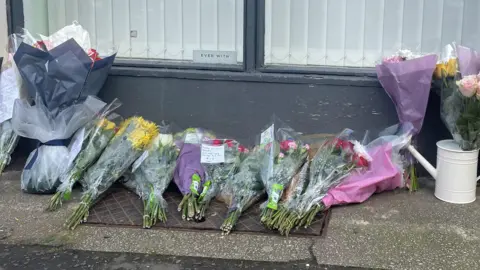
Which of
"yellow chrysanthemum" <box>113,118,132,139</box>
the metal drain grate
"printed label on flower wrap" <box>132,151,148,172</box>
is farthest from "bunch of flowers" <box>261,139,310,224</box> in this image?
"yellow chrysanthemum" <box>113,118,132,139</box>

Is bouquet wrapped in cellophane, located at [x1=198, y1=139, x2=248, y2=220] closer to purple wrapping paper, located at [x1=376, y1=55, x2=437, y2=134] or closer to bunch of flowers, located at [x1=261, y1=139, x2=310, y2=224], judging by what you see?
bunch of flowers, located at [x1=261, y1=139, x2=310, y2=224]

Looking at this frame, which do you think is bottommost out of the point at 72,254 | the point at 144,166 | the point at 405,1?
the point at 72,254

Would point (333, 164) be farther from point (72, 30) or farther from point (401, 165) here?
point (72, 30)

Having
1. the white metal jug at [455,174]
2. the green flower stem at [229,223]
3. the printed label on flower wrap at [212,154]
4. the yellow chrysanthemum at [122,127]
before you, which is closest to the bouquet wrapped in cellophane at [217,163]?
the printed label on flower wrap at [212,154]

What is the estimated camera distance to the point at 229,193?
175 inches

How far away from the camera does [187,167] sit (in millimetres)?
4652

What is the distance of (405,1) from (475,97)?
121cm

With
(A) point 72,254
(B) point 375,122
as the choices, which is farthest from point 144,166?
(B) point 375,122

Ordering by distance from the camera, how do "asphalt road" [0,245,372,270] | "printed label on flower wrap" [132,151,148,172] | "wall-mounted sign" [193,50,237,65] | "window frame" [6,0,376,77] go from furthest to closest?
"wall-mounted sign" [193,50,237,65] → "window frame" [6,0,376,77] → "printed label on flower wrap" [132,151,148,172] → "asphalt road" [0,245,372,270]

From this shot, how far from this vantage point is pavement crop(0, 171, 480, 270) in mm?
3707

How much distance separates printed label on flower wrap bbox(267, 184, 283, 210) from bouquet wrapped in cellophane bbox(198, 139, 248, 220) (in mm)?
405

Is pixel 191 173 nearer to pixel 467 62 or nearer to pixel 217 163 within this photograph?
pixel 217 163

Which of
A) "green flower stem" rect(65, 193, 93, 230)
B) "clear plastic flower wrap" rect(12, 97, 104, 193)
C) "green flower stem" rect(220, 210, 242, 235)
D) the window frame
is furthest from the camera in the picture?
the window frame

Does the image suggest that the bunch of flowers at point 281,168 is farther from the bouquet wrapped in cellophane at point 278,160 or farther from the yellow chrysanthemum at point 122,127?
the yellow chrysanthemum at point 122,127
